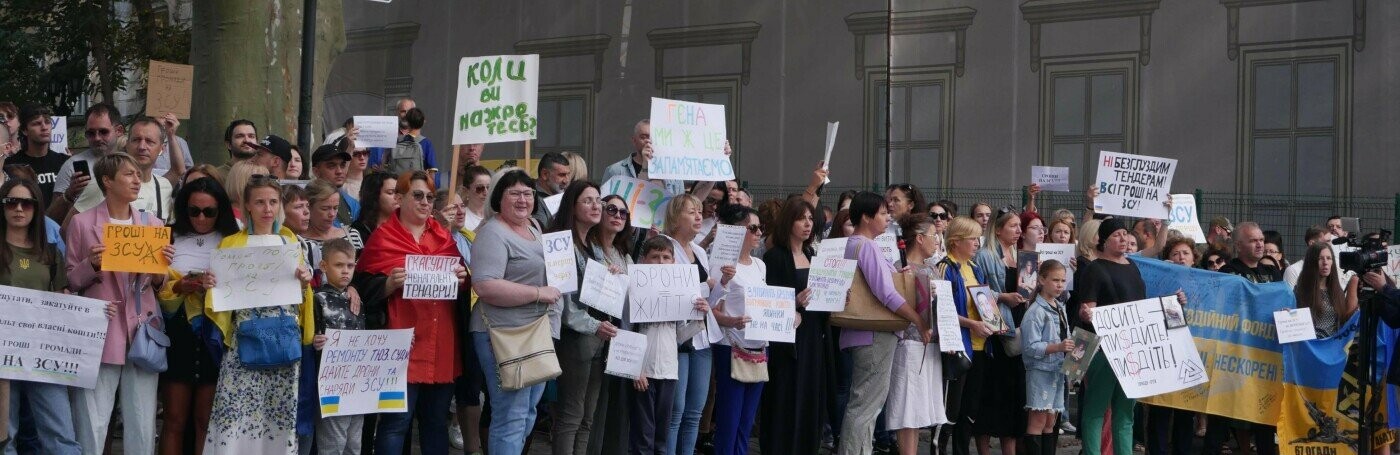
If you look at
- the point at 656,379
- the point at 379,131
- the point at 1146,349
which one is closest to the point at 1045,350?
the point at 1146,349

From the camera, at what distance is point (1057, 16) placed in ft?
55.4

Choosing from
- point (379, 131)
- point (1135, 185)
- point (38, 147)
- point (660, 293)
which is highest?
point (379, 131)

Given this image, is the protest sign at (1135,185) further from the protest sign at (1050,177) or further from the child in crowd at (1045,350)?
the child in crowd at (1045,350)

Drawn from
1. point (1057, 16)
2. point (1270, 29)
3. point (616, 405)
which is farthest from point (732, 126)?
point (616, 405)

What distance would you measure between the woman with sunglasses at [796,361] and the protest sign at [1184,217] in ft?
14.7

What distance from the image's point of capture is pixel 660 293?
329 inches

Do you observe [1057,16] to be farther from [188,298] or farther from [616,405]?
[188,298]

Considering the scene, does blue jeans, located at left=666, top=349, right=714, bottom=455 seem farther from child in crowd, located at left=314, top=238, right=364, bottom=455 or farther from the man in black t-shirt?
the man in black t-shirt

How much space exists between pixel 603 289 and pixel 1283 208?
11.1m

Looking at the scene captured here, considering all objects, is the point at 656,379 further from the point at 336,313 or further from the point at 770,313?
the point at 336,313

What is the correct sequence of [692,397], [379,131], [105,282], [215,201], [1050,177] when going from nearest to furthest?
1. [105,282]
2. [215,201]
3. [692,397]
4. [379,131]
5. [1050,177]

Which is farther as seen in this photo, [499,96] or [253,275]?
[499,96]

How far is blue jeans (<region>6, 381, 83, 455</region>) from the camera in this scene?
7059 mm

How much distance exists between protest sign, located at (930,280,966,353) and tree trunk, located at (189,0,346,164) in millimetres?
6687
